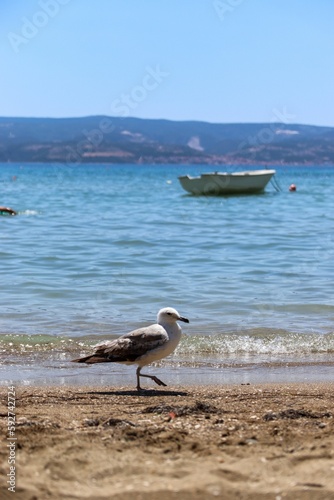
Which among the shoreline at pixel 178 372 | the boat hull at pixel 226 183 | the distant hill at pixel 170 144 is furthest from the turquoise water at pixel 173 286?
the distant hill at pixel 170 144

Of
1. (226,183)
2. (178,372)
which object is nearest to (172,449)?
(178,372)

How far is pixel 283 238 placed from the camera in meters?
24.2

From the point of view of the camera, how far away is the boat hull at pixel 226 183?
4656 cm

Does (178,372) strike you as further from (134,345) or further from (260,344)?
(260,344)

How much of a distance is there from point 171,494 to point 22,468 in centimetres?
92

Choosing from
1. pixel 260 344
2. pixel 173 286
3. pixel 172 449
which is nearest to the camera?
pixel 172 449

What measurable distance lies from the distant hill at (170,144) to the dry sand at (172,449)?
433 ft

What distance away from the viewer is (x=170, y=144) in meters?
183

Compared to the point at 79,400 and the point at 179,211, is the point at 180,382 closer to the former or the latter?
the point at 79,400

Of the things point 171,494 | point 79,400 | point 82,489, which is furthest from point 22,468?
point 79,400

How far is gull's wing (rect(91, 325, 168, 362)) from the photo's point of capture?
8.41 m

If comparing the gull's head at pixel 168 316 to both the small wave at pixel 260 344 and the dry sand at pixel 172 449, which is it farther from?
the small wave at pixel 260 344

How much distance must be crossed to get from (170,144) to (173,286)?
16907 centimetres

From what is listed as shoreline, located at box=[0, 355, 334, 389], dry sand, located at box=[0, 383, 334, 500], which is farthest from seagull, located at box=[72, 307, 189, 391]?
dry sand, located at box=[0, 383, 334, 500]
